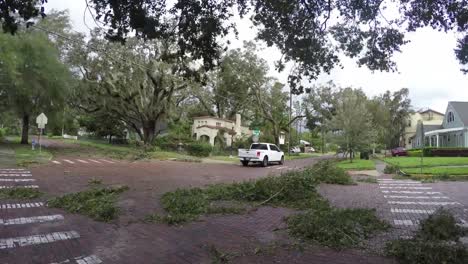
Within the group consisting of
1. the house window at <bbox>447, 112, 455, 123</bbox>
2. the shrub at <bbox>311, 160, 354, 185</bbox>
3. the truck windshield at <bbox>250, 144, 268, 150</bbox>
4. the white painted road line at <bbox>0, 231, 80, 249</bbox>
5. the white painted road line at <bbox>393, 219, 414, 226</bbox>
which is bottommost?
the white painted road line at <bbox>0, 231, 80, 249</bbox>

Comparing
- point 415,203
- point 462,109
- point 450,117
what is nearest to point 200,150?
point 415,203

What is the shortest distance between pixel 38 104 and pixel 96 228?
102 ft

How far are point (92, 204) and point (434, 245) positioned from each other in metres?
7.62

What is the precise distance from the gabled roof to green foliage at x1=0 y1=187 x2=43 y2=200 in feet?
157

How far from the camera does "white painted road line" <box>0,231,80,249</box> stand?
265 inches

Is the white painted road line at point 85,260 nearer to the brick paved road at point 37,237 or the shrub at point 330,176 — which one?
the brick paved road at point 37,237

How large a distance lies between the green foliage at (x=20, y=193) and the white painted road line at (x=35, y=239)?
4746 mm

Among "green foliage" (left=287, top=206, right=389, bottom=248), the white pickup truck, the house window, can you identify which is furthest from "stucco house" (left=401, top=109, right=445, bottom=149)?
"green foliage" (left=287, top=206, right=389, bottom=248)

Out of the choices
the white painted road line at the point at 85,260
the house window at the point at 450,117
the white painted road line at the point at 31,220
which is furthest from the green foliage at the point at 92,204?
the house window at the point at 450,117

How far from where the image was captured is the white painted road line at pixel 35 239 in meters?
6.73

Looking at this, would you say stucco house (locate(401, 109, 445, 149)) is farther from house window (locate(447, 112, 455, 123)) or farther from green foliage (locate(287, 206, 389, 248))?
green foliage (locate(287, 206, 389, 248))

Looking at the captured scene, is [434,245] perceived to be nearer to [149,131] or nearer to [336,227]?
[336,227]

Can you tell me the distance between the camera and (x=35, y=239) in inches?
278

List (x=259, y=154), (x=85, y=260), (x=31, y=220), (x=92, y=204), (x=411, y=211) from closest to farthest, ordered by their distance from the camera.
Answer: (x=85, y=260) < (x=31, y=220) < (x=92, y=204) < (x=411, y=211) < (x=259, y=154)
